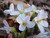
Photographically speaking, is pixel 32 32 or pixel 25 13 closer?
pixel 25 13

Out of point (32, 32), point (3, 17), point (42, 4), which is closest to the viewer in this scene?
point (32, 32)

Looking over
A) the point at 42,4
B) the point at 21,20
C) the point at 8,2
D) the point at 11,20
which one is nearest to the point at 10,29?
the point at 21,20

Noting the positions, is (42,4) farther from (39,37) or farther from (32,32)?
(39,37)

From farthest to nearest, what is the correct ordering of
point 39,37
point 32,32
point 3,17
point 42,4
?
1. point 42,4
2. point 3,17
3. point 32,32
4. point 39,37

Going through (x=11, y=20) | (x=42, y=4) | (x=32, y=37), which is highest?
(x=42, y=4)

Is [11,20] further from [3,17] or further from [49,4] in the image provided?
[49,4]

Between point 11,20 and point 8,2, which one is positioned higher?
point 8,2
